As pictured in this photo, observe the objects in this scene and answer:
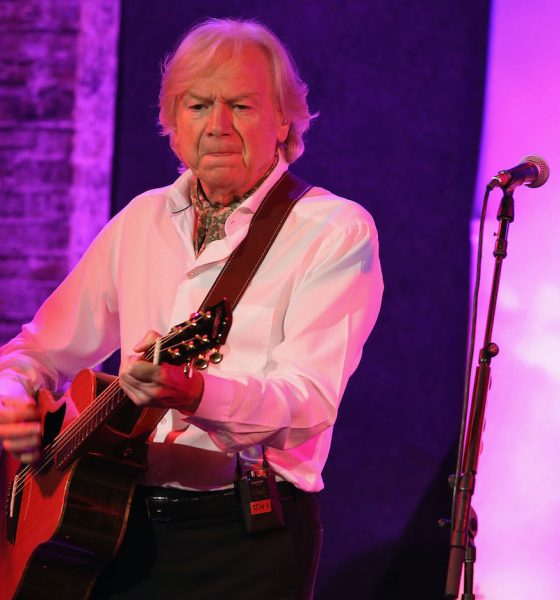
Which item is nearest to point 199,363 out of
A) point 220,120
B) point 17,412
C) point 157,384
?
point 157,384

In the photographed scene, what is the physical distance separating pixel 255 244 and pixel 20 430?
757 millimetres

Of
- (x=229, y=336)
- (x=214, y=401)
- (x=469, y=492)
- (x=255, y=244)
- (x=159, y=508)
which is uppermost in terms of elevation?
(x=255, y=244)

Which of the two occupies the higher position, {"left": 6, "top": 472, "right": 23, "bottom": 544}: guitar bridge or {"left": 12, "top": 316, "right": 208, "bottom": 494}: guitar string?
{"left": 12, "top": 316, "right": 208, "bottom": 494}: guitar string

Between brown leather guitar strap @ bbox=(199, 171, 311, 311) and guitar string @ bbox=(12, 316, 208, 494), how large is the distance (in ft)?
1.12

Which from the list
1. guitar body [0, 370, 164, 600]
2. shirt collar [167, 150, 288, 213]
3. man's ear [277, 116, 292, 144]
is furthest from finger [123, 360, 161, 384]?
man's ear [277, 116, 292, 144]

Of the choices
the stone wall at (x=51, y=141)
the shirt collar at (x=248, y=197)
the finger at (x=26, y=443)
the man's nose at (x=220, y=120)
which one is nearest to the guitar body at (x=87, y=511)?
the finger at (x=26, y=443)

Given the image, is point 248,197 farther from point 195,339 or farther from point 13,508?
point 13,508

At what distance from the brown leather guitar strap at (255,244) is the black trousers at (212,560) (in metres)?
0.53

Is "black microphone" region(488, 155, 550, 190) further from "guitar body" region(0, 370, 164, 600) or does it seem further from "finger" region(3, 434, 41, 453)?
"finger" region(3, 434, 41, 453)

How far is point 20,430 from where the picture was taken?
2.38 metres

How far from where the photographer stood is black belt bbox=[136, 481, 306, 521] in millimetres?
Result: 2262

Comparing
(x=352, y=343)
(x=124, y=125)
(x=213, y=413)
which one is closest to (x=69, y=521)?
(x=213, y=413)

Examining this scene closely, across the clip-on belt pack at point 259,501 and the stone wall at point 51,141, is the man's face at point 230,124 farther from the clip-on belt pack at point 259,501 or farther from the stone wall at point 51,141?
the stone wall at point 51,141

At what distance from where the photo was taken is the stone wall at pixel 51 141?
4035mm
